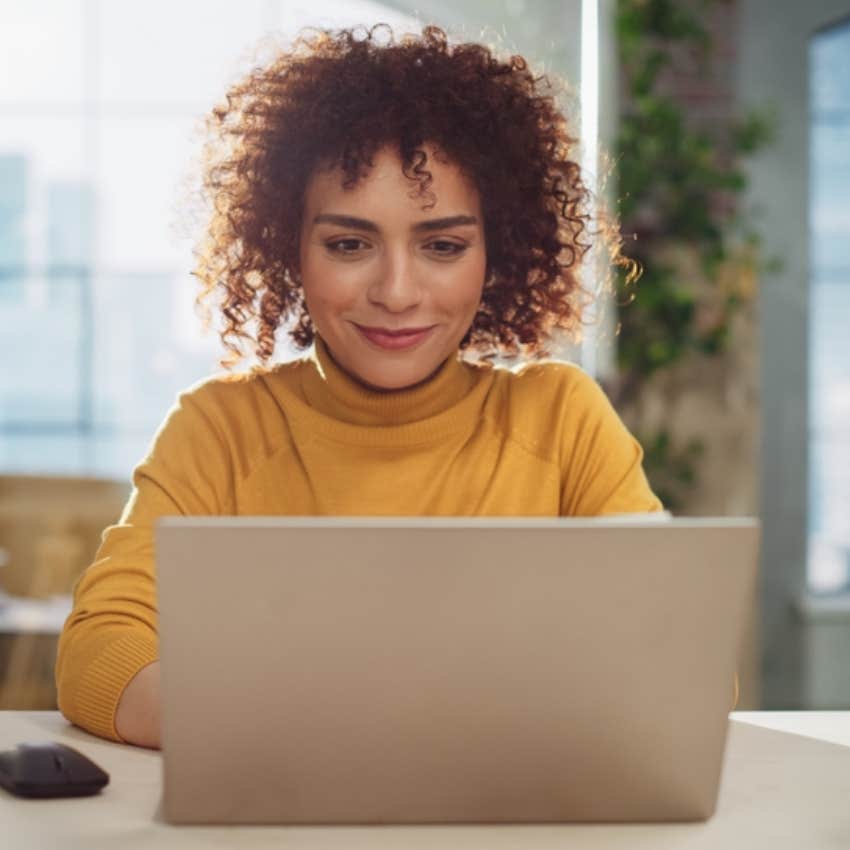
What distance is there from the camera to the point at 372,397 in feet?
5.62

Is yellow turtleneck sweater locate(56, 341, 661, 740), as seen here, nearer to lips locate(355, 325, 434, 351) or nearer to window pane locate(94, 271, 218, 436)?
lips locate(355, 325, 434, 351)

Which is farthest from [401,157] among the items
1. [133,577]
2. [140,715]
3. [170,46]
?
[170,46]

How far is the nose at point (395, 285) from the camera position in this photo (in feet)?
5.18

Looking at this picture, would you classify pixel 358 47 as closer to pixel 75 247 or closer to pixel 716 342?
pixel 716 342

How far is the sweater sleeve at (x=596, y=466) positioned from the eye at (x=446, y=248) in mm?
252

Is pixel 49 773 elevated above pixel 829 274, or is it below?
below

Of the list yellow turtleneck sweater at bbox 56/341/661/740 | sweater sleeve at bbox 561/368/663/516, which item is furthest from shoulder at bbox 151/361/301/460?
sweater sleeve at bbox 561/368/663/516

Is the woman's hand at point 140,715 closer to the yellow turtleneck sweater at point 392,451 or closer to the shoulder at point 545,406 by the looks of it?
the yellow turtleneck sweater at point 392,451

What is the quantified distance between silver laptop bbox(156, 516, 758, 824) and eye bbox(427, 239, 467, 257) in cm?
76

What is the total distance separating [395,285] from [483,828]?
720 millimetres

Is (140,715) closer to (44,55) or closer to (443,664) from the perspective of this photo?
(443,664)

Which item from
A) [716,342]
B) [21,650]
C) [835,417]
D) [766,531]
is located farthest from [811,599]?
[21,650]

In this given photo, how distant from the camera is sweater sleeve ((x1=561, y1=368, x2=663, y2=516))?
1.72 m

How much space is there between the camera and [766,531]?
4.40 m
